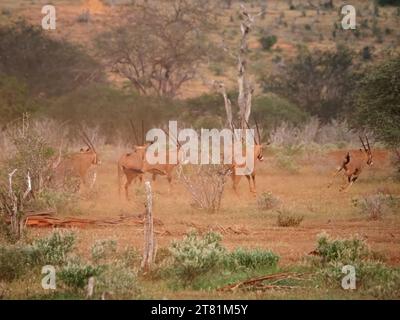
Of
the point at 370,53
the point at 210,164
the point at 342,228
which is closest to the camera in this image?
the point at 342,228

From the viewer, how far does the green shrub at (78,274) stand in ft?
28.5

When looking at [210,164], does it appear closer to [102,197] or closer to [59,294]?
[102,197]

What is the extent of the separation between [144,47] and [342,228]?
26.7 meters

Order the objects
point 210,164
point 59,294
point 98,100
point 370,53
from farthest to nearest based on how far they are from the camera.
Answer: point 370,53 < point 98,100 < point 210,164 < point 59,294

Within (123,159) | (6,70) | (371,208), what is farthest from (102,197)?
(6,70)

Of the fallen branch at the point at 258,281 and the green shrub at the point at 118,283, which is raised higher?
the green shrub at the point at 118,283

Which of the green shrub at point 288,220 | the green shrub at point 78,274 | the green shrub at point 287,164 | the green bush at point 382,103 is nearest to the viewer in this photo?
the green shrub at point 78,274

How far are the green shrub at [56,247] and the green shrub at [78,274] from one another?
0.94 meters

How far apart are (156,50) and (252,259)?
29.8m

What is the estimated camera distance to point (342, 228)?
43.6ft

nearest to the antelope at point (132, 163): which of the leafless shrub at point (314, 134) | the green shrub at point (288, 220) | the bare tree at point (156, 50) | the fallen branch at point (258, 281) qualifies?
the green shrub at point (288, 220)

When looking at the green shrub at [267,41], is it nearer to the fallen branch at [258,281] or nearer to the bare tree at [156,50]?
the bare tree at [156,50]

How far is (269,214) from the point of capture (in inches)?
585

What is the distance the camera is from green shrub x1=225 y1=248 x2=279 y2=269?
969 centimetres
